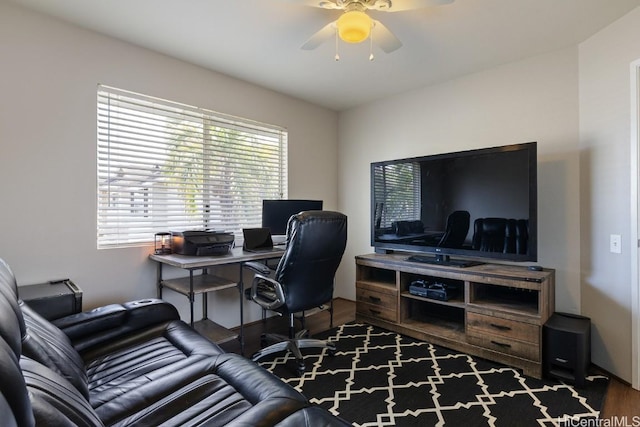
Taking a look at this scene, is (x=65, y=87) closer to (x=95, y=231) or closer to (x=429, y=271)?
(x=95, y=231)

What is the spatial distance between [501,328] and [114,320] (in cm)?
262

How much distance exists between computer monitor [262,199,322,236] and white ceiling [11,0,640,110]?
1.25 meters

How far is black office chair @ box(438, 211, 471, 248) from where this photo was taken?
2.74 m

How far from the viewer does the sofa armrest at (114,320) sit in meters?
1.71

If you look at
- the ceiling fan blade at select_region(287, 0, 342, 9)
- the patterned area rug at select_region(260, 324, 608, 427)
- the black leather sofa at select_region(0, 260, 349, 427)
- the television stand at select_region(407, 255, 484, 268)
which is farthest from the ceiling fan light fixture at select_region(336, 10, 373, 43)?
the patterned area rug at select_region(260, 324, 608, 427)

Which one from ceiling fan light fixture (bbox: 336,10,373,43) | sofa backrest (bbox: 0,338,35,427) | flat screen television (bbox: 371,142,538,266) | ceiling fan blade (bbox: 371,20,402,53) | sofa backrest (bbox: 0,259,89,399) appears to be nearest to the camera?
sofa backrest (bbox: 0,338,35,427)

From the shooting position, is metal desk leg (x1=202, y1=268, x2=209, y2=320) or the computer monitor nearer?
metal desk leg (x1=202, y1=268, x2=209, y2=320)

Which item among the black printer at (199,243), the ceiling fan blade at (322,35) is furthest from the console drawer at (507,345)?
the ceiling fan blade at (322,35)

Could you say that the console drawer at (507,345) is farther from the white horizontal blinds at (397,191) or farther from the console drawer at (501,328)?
the white horizontal blinds at (397,191)

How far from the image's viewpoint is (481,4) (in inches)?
77.8

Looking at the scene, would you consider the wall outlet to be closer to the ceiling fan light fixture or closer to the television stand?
the television stand

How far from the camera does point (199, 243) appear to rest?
98.5 inches

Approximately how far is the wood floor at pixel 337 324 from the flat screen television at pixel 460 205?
91 cm

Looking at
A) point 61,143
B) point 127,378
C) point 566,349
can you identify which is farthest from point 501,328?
point 61,143
